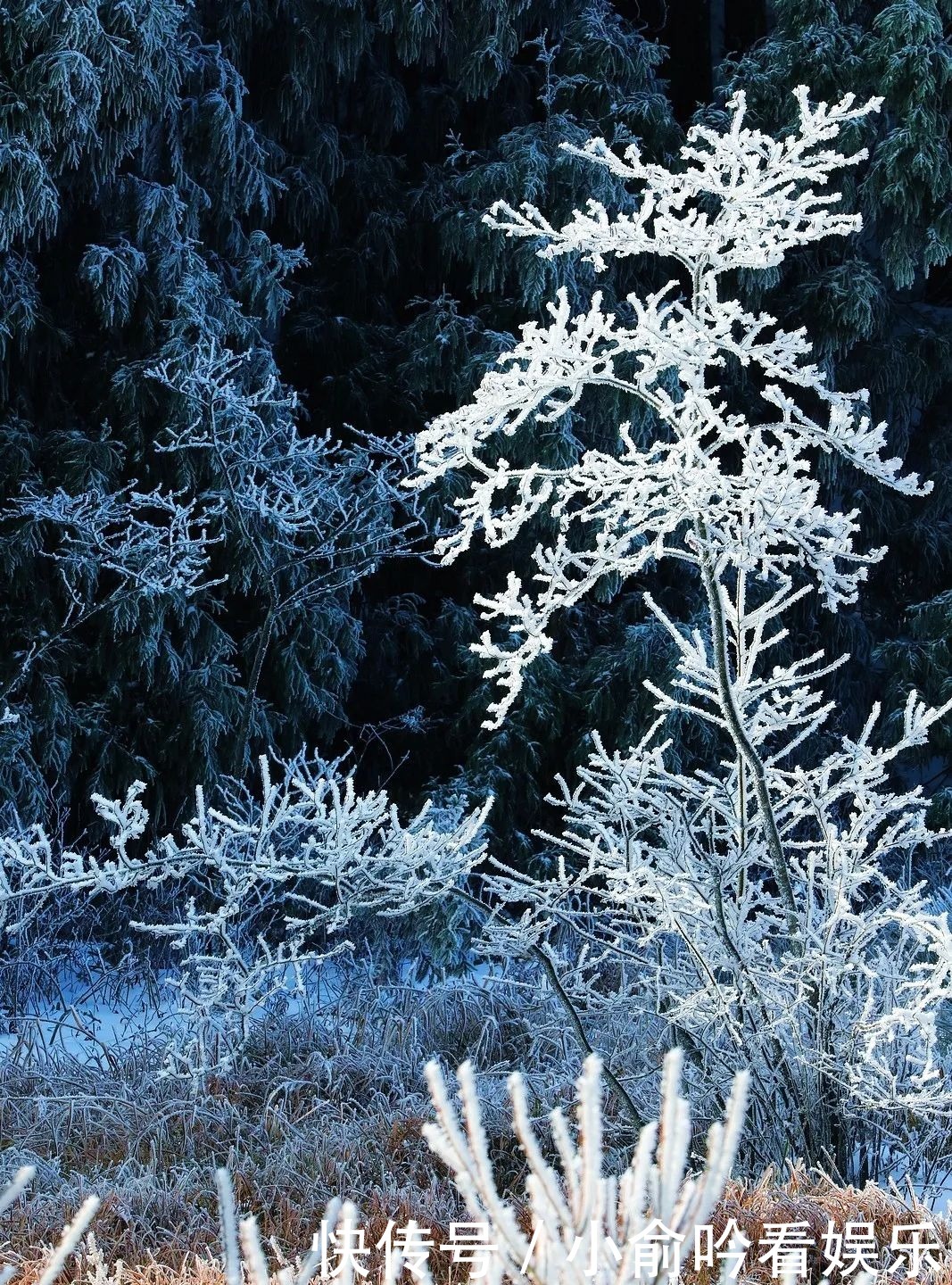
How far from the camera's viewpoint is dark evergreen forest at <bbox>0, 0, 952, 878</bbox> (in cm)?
579

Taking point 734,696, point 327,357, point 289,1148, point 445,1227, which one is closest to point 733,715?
point 734,696

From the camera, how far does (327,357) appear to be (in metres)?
7.41

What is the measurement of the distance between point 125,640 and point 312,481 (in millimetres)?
1105

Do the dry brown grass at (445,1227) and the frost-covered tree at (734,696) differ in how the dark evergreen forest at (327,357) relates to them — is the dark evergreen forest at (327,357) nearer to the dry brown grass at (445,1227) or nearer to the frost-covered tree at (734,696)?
the frost-covered tree at (734,696)

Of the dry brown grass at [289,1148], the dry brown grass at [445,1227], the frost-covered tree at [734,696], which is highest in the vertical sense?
the frost-covered tree at [734,696]

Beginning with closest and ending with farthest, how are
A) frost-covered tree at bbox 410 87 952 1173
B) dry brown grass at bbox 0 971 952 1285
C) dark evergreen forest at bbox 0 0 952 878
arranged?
frost-covered tree at bbox 410 87 952 1173 → dry brown grass at bbox 0 971 952 1285 → dark evergreen forest at bbox 0 0 952 878

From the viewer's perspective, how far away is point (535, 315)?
6797 millimetres

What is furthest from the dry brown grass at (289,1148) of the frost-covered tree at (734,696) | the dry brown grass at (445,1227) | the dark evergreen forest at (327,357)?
the dark evergreen forest at (327,357)

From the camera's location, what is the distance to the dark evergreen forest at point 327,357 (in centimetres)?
579

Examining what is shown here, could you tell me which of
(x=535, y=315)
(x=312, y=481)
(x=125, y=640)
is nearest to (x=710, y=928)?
(x=312, y=481)

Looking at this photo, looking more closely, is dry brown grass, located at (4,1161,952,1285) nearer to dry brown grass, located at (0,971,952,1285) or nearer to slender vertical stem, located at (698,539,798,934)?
dry brown grass, located at (0,971,952,1285)

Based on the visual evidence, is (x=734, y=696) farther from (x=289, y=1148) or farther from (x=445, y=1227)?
(x=289, y=1148)

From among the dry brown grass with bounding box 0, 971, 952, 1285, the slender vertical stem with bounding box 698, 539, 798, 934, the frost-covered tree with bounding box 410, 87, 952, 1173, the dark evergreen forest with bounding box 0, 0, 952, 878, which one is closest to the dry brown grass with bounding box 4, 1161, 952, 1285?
the dry brown grass with bounding box 0, 971, 952, 1285

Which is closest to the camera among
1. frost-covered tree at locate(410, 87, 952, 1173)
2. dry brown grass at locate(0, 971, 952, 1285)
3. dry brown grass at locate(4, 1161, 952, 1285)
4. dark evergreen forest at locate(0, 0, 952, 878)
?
frost-covered tree at locate(410, 87, 952, 1173)
